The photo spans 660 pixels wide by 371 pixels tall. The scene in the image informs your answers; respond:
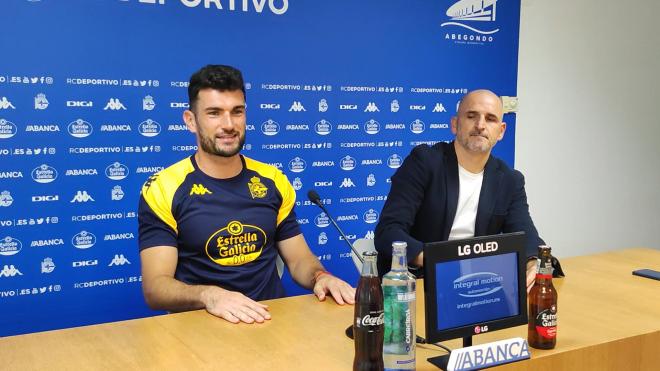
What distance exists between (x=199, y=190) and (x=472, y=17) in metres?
2.18

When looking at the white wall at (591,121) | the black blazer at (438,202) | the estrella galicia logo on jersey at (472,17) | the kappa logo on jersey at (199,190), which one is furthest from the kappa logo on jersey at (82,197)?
the white wall at (591,121)

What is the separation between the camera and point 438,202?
7.77 ft

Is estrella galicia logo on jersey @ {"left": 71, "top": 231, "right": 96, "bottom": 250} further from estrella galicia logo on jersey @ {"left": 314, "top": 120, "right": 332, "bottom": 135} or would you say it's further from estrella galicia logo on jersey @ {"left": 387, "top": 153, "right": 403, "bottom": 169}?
estrella galicia logo on jersey @ {"left": 387, "top": 153, "right": 403, "bottom": 169}

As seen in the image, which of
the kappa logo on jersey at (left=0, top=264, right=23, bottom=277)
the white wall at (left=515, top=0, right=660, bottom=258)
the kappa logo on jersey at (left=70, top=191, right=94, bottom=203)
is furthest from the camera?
the white wall at (left=515, top=0, right=660, bottom=258)

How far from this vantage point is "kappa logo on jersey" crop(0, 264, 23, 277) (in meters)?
2.46

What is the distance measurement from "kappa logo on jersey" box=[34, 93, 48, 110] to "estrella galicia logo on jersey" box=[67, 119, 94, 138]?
12cm

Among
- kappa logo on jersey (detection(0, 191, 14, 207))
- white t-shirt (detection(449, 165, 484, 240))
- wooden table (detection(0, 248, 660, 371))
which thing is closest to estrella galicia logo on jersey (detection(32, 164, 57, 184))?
kappa logo on jersey (detection(0, 191, 14, 207))

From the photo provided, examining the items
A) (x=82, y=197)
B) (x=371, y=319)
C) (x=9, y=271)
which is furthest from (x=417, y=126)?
(x=371, y=319)

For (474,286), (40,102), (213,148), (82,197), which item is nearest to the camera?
(474,286)

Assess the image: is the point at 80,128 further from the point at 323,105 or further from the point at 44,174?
the point at 323,105

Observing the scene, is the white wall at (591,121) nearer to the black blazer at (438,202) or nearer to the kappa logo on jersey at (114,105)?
the black blazer at (438,202)

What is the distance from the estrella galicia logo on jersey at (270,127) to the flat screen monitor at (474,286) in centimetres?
182

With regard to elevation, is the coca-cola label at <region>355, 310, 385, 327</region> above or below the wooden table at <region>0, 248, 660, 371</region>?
above

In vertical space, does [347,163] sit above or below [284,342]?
above
